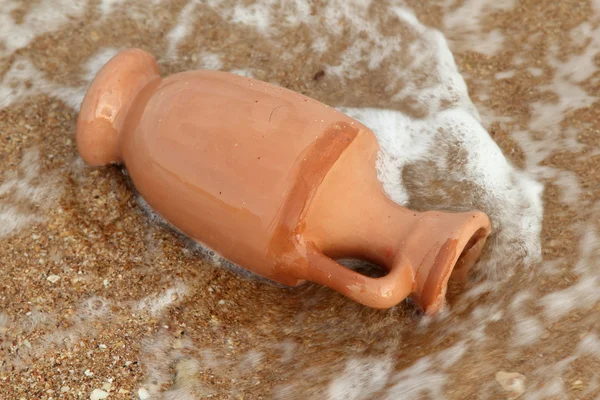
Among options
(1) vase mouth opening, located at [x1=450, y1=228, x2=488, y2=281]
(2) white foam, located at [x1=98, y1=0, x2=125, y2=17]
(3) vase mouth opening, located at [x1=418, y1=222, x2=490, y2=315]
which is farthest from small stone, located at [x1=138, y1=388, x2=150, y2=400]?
(2) white foam, located at [x1=98, y1=0, x2=125, y2=17]

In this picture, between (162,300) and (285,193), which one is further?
(162,300)

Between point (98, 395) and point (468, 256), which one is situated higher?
point (468, 256)

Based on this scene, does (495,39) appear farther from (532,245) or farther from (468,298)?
(468,298)

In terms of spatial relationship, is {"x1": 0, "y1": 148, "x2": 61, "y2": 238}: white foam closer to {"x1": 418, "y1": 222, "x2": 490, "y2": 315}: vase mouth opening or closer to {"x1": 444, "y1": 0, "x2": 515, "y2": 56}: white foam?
{"x1": 418, "y1": 222, "x2": 490, "y2": 315}: vase mouth opening

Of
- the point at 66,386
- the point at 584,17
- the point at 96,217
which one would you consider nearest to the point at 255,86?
the point at 96,217

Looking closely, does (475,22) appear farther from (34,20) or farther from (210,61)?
(34,20)

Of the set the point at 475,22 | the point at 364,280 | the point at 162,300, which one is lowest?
the point at 162,300

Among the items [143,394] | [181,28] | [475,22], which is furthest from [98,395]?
[475,22]
